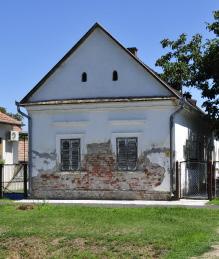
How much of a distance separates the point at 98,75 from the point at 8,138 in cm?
1093

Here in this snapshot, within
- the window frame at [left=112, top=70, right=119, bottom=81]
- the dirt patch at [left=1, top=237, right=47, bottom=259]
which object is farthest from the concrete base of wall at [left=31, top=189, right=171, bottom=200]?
the dirt patch at [left=1, top=237, right=47, bottom=259]

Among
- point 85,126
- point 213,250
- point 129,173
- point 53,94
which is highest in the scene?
point 53,94

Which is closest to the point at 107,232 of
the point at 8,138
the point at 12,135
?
the point at 12,135

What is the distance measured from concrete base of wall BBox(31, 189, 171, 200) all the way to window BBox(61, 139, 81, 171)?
3.14 ft

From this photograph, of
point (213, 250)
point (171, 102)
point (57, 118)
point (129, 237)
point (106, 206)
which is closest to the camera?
point (213, 250)

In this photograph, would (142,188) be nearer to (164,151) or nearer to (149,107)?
(164,151)

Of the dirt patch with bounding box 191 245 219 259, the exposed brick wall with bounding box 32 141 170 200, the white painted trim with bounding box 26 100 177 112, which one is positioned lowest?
the dirt patch with bounding box 191 245 219 259

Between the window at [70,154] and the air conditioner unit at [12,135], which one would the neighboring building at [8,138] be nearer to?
the air conditioner unit at [12,135]

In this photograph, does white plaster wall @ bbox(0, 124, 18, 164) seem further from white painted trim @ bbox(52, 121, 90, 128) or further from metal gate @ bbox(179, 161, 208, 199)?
metal gate @ bbox(179, 161, 208, 199)

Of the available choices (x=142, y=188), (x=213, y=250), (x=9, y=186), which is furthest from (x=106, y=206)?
(x=9, y=186)

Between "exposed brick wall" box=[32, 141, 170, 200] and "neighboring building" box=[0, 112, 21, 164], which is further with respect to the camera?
"neighboring building" box=[0, 112, 21, 164]

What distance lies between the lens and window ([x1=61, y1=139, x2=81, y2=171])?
19672 millimetres

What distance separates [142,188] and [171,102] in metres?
3.31

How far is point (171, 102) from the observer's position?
60.6 ft
